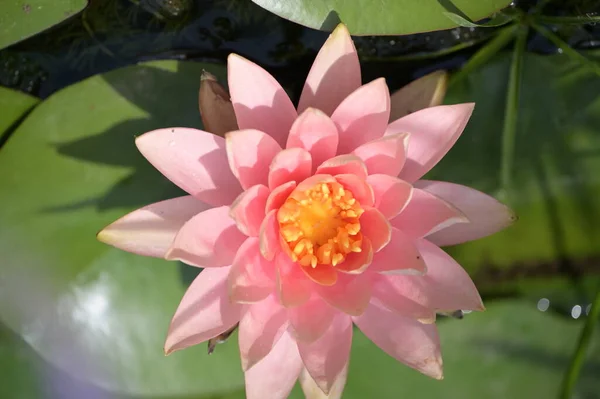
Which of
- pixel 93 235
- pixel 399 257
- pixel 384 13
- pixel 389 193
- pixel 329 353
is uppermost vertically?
pixel 384 13

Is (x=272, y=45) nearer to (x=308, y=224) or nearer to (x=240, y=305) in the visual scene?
(x=308, y=224)

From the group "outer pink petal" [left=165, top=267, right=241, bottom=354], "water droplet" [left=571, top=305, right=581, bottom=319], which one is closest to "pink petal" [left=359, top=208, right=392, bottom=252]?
"outer pink petal" [left=165, top=267, right=241, bottom=354]

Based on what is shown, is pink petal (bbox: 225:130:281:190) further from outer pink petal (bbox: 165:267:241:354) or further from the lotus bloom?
outer pink petal (bbox: 165:267:241:354)

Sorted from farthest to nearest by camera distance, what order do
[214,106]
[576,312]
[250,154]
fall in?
[576,312] → [214,106] → [250,154]

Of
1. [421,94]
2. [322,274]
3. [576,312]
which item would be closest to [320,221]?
[322,274]

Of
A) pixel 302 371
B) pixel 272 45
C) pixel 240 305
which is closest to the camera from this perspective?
pixel 240 305

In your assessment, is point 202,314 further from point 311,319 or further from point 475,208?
point 475,208

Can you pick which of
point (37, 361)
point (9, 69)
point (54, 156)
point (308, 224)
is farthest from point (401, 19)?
point (37, 361)
